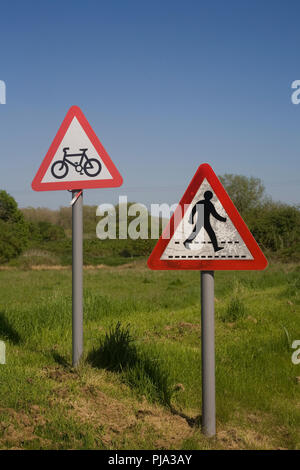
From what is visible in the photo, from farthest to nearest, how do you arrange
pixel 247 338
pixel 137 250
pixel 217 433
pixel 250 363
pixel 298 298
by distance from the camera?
1. pixel 137 250
2. pixel 298 298
3. pixel 247 338
4. pixel 250 363
5. pixel 217 433

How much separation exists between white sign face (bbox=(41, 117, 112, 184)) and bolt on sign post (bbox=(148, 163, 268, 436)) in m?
1.12

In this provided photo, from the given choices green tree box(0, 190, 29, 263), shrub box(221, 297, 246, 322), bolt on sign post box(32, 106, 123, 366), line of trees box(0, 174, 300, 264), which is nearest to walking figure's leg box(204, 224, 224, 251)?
bolt on sign post box(32, 106, 123, 366)

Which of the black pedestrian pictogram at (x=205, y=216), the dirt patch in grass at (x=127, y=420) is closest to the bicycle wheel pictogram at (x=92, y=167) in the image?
the black pedestrian pictogram at (x=205, y=216)

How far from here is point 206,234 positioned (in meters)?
3.03

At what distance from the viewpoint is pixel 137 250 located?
36031mm

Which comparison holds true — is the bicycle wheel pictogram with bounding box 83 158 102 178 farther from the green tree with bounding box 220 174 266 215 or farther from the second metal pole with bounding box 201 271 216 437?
the green tree with bounding box 220 174 266 215

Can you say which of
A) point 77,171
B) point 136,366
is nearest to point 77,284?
point 136,366

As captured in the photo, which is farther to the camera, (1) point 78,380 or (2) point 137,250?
(2) point 137,250

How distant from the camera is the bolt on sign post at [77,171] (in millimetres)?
3936

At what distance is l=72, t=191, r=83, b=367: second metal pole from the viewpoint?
400cm

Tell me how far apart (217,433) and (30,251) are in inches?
1387
